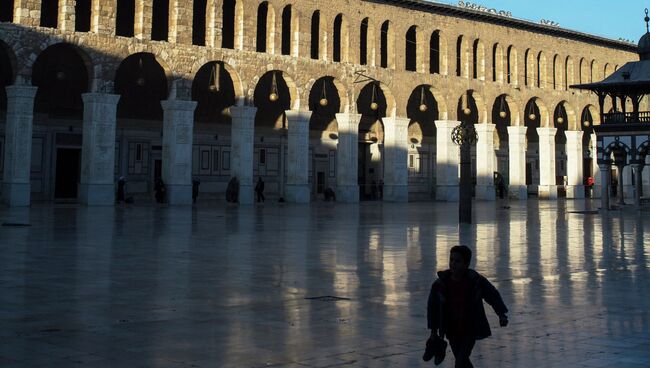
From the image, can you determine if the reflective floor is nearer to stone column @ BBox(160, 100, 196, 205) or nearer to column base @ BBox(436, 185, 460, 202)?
stone column @ BBox(160, 100, 196, 205)

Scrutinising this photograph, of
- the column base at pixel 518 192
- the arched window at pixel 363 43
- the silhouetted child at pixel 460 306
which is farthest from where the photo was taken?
the column base at pixel 518 192

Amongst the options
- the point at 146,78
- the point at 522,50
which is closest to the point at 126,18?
the point at 146,78

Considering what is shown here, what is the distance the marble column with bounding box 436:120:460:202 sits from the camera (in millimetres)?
38781

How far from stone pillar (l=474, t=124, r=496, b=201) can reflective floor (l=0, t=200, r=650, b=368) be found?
1009 inches

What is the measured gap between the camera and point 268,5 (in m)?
32.3

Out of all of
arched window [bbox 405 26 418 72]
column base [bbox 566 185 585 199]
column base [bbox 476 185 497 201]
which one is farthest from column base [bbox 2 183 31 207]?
column base [bbox 566 185 585 199]

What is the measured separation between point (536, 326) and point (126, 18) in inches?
1177

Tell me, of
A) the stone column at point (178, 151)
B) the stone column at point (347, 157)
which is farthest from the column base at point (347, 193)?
the stone column at point (178, 151)

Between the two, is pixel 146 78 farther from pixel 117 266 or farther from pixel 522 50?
pixel 117 266

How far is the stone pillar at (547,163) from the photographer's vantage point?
44.0 metres

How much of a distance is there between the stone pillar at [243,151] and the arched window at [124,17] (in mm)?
6233

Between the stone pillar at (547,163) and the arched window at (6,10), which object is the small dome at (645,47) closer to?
the stone pillar at (547,163)

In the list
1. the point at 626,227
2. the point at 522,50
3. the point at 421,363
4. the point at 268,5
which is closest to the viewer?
the point at 421,363

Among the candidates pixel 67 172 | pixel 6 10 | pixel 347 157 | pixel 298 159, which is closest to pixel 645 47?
pixel 347 157
